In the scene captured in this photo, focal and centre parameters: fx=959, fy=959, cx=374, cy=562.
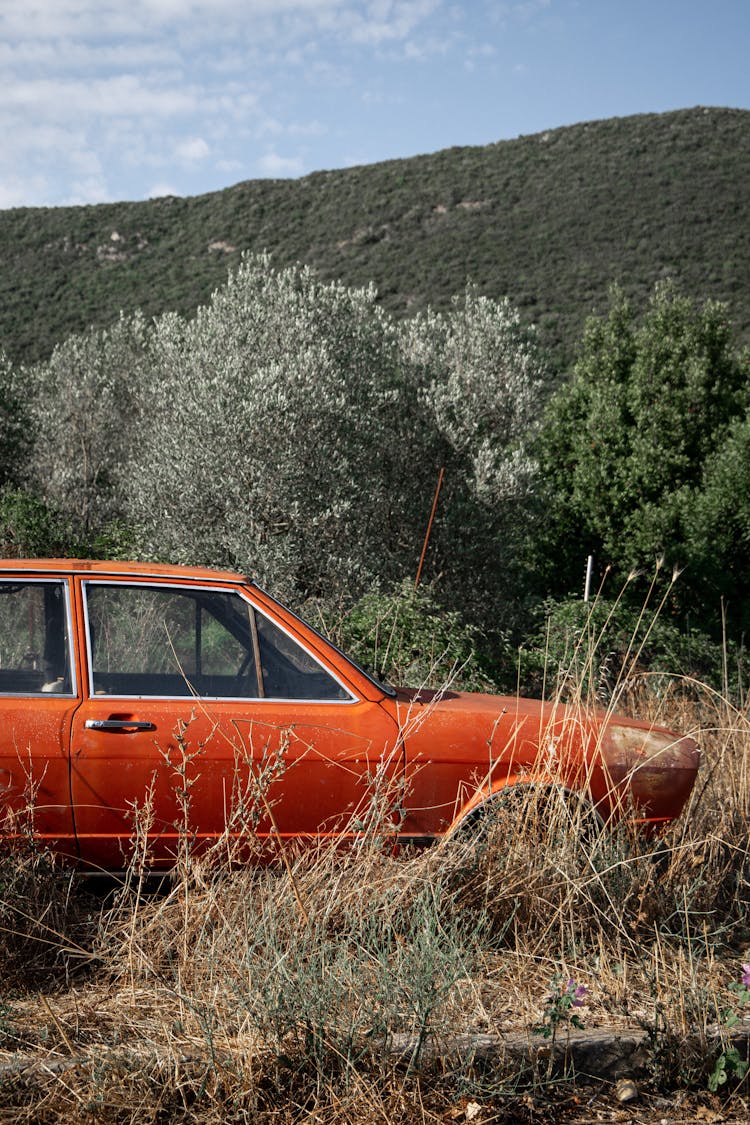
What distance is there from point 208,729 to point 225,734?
0.07m

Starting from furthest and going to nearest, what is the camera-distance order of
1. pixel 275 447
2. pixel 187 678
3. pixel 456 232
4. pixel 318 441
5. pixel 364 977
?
1. pixel 456 232
2. pixel 318 441
3. pixel 275 447
4. pixel 187 678
5. pixel 364 977

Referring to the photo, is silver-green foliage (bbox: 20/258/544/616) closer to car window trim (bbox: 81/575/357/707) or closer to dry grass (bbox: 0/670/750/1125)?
car window trim (bbox: 81/575/357/707)

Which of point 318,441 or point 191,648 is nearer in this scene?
point 191,648

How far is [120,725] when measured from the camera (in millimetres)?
3584

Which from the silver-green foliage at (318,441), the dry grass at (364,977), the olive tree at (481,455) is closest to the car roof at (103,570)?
the dry grass at (364,977)

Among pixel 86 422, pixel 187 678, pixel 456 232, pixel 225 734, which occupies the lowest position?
pixel 225 734

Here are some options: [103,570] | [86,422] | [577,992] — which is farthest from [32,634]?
[86,422]

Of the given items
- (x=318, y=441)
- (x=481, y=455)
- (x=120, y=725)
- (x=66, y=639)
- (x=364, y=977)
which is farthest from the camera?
(x=481, y=455)

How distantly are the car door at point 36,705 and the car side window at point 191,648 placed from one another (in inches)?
5.2

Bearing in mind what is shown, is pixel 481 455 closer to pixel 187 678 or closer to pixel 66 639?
pixel 187 678

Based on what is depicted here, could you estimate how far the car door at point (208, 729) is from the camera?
3.56 metres

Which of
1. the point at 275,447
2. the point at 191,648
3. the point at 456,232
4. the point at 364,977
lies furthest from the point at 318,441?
the point at 456,232

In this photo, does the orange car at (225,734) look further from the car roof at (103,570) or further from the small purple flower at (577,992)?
the small purple flower at (577,992)

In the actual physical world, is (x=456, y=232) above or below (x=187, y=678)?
above
